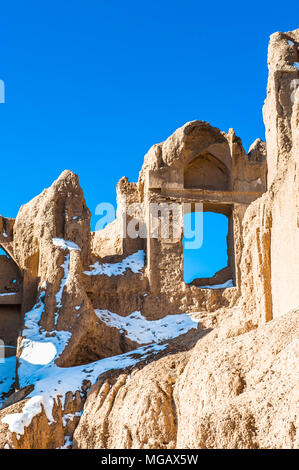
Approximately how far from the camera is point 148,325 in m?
20.4

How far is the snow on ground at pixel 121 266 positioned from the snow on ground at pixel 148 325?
1.23 m

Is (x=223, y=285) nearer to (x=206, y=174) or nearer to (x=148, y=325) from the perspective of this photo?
(x=148, y=325)

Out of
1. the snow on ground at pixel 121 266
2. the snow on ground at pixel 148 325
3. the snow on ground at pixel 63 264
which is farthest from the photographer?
the snow on ground at pixel 121 266

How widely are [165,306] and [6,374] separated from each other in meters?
4.99

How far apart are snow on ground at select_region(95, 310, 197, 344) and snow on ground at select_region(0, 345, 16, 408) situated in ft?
9.45

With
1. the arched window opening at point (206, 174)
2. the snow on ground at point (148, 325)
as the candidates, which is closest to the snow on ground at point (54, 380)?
the snow on ground at point (148, 325)

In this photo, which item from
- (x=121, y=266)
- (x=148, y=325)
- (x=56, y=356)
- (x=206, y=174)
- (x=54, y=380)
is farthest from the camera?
(x=206, y=174)

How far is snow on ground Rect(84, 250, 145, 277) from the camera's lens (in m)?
21.1

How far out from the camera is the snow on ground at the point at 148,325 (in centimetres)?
1964

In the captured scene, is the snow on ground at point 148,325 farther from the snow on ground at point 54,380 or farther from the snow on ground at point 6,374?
the snow on ground at point 6,374

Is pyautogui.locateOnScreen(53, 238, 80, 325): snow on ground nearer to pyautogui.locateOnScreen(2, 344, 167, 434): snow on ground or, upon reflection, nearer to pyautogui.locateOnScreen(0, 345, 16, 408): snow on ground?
pyautogui.locateOnScreen(2, 344, 167, 434): snow on ground

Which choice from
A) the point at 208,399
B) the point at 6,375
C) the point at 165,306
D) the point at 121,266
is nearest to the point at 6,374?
the point at 6,375

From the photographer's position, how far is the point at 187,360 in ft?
45.3

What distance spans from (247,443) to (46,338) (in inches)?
451
